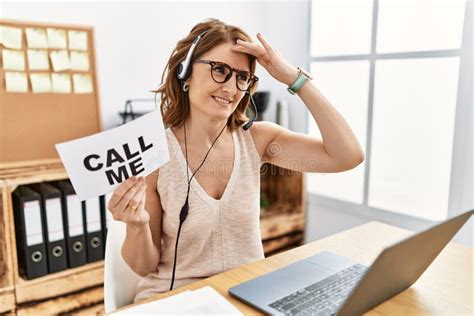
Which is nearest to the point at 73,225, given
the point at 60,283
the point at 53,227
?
the point at 53,227

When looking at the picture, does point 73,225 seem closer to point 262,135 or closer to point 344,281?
point 262,135

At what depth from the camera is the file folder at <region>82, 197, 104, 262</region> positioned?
5.86 feet

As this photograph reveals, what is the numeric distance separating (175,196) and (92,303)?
977 millimetres

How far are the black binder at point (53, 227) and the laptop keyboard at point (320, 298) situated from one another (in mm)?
1200

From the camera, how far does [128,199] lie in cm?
91

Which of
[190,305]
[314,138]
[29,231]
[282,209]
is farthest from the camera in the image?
[282,209]

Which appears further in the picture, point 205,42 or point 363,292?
point 205,42

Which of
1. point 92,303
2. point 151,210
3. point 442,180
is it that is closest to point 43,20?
point 151,210

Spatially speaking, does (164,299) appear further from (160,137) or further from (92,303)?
(92,303)

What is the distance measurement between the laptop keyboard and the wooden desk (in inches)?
2.6

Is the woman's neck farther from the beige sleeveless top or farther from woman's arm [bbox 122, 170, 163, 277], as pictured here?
woman's arm [bbox 122, 170, 163, 277]

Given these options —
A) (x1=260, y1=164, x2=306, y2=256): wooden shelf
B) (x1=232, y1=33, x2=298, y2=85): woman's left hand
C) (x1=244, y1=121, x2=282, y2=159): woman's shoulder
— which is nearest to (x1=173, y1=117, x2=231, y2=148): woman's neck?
(x1=244, y1=121, x2=282, y2=159): woman's shoulder

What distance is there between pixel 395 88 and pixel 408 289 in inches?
56.6

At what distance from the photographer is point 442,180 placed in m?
1.99
